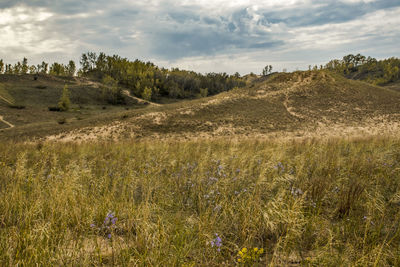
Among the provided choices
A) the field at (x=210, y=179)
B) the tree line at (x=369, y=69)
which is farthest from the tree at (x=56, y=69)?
the tree line at (x=369, y=69)

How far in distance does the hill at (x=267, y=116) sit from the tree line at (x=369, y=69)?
3478 inches

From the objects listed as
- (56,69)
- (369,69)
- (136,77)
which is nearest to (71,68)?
(56,69)

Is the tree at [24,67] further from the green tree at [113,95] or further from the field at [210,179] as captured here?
the green tree at [113,95]

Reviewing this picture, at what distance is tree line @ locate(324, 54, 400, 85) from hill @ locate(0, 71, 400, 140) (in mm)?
88333

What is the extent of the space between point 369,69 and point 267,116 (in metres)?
142

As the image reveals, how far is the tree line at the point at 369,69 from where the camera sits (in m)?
99.9

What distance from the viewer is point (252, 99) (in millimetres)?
35656

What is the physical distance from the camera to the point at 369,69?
125750 mm

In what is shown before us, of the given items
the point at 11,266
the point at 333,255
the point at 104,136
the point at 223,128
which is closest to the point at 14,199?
the point at 11,266

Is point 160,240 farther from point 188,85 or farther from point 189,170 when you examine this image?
point 188,85

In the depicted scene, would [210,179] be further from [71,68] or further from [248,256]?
[71,68]

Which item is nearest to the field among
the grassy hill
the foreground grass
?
the foreground grass

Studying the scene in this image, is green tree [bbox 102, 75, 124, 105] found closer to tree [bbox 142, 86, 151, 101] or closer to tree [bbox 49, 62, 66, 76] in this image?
tree [bbox 142, 86, 151, 101]

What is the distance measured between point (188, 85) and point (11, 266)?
4322 inches
